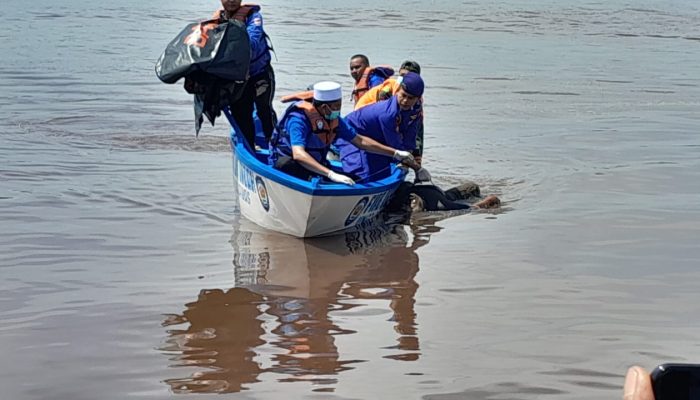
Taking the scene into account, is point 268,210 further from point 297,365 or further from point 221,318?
point 297,365

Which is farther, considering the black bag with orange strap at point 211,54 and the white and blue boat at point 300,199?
the black bag with orange strap at point 211,54

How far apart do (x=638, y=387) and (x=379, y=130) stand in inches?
252

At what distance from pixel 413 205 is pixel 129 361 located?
4.50 metres

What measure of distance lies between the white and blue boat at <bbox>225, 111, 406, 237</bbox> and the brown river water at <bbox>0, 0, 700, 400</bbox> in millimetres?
160

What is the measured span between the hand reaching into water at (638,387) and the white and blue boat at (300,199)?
508 cm

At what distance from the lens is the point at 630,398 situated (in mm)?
2428

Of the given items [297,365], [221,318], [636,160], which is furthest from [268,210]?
[636,160]

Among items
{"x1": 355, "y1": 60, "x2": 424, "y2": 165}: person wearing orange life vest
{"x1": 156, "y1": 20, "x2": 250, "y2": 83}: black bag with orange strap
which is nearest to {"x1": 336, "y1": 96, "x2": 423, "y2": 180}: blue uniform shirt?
{"x1": 355, "y1": 60, "x2": 424, "y2": 165}: person wearing orange life vest

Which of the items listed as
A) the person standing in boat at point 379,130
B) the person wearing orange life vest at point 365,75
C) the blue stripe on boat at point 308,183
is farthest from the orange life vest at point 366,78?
the blue stripe on boat at point 308,183

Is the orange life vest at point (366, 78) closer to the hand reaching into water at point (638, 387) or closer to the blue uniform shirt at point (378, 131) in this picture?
the blue uniform shirt at point (378, 131)

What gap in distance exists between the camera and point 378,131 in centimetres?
875

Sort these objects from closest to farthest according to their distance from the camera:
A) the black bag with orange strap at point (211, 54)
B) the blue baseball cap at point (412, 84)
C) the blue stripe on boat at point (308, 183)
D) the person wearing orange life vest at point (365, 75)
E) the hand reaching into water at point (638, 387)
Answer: the hand reaching into water at point (638, 387) < the blue stripe on boat at point (308, 183) < the black bag with orange strap at point (211, 54) < the blue baseball cap at point (412, 84) < the person wearing orange life vest at point (365, 75)

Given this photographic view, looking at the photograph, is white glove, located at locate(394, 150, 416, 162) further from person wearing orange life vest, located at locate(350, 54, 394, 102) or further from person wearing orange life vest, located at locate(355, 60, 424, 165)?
person wearing orange life vest, located at locate(350, 54, 394, 102)

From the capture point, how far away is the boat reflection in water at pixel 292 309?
17.3 feet
